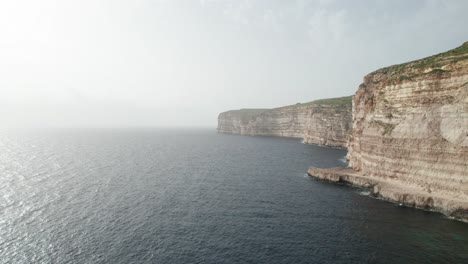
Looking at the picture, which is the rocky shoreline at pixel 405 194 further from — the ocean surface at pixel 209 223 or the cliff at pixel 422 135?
the ocean surface at pixel 209 223

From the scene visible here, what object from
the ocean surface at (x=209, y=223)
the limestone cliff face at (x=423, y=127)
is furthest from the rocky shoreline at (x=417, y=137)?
the ocean surface at (x=209, y=223)

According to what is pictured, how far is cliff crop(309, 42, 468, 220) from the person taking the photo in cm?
4728

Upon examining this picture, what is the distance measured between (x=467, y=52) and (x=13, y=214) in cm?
8643

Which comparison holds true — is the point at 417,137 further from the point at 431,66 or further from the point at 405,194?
the point at 431,66

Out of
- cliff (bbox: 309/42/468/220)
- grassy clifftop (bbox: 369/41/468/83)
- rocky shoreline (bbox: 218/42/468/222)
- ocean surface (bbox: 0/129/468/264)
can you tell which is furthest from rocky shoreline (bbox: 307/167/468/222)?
grassy clifftop (bbox: 369/41/468/83)

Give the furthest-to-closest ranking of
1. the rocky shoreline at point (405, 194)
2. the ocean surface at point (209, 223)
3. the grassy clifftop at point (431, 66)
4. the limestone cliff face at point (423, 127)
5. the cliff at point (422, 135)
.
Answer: the grassy clifftop at point (431, 66) → the limestone cliff face at point (423, 127) → the cliff at point (422, 135) → the rocky shoreline at point (405, 194) → the ocean surface at point (209, 223)

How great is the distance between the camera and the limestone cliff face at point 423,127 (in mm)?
47562

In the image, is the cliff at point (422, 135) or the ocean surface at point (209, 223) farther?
the cliff at point (422, 135)

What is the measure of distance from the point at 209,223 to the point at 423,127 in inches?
1766

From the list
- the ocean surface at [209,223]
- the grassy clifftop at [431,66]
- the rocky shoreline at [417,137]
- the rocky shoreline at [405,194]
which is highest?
the grassy clifftop at [431,66]

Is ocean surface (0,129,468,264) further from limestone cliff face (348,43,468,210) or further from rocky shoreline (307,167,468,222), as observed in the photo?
limestone cliff face (348,43,468,210)

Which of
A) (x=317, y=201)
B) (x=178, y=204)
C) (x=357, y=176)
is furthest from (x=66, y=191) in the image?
(x=357, y=176)

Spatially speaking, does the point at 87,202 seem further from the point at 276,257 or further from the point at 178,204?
the point at 276,257

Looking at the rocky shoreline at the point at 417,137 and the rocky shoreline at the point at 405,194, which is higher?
the rocky shoreline at the point at 417,137
